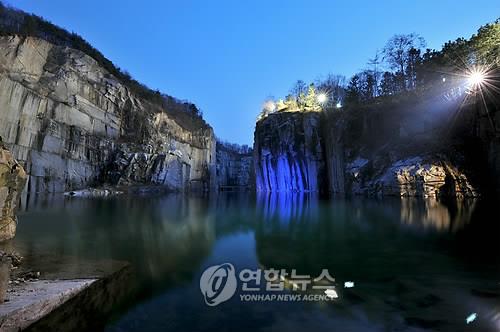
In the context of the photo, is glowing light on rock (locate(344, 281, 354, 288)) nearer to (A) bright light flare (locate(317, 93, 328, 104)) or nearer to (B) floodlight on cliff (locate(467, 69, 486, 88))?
(B) floodlight on cliff (locate(467, 69, 486, 88))

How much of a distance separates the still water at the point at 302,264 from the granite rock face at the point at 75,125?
89.0 ft

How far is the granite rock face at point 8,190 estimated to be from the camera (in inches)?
345

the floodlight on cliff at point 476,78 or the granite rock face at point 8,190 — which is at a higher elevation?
the floodlight on cliff at point 476,78

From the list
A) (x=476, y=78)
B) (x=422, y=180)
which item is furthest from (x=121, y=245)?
(x=476, y=78)

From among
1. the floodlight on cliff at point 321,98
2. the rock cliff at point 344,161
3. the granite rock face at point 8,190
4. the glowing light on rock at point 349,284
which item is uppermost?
the floodlight on cliff at point 321,98

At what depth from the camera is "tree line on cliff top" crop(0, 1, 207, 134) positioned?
45188 mm

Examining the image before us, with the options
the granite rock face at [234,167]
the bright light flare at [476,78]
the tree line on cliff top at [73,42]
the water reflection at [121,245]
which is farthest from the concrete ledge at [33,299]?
the granite rock face at [234,167]

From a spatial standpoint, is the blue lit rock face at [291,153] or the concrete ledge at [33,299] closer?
the concrete ledge at [33,299]

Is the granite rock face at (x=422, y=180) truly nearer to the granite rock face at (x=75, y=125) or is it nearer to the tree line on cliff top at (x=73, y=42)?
the granite rock face at (x=75, y=125)

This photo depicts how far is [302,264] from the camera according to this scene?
6926mm

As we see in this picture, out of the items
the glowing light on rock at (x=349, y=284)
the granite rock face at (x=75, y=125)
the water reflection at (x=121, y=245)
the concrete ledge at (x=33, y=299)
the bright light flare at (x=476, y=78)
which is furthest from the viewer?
the granite rock face at (x=75, y=125)

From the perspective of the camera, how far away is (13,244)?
849 cm

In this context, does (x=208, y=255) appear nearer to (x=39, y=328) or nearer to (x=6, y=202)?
(x=39, y=328)

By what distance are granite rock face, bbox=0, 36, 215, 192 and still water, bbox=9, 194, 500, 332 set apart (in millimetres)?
27129
